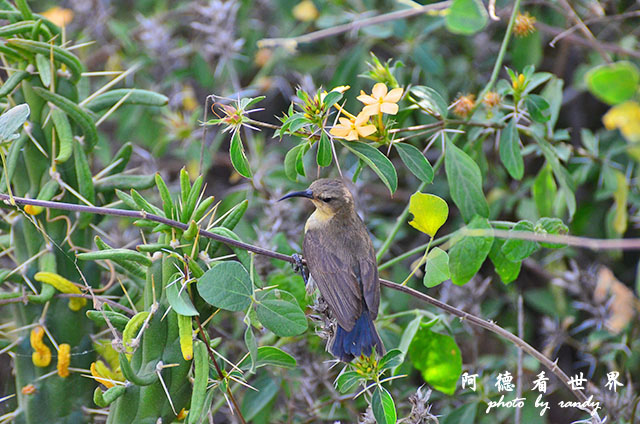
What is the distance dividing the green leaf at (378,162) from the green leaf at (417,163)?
0.30 ft

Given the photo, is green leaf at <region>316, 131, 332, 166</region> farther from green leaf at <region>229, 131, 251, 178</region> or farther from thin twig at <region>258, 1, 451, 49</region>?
thin twig at <region>258, 1, 451, 49</region>

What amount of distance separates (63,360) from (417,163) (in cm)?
127

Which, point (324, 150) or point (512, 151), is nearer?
point (324, 150)

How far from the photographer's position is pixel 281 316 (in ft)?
5.74

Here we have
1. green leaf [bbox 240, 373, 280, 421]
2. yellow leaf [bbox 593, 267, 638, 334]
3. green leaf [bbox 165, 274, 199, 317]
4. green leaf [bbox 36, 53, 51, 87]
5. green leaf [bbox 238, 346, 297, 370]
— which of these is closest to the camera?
green leaf [bbox 165, 274, 199, 317]

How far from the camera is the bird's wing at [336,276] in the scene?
2143mm

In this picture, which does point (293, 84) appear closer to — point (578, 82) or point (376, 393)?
point (578, 82)

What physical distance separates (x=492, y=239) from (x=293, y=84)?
257 centimetres

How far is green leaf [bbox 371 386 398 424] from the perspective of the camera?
1.78 m

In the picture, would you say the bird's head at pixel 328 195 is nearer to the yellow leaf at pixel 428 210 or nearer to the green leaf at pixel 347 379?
the yellow leaf at pixel 428 210

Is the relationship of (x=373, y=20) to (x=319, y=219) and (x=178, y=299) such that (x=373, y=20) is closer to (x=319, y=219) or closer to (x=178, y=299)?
(x=319, y=219)

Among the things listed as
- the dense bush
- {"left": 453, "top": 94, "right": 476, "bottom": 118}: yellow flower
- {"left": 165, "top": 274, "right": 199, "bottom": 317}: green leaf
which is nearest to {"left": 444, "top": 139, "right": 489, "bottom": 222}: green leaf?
the dense bush

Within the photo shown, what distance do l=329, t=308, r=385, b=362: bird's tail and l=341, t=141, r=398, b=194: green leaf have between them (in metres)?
0.50

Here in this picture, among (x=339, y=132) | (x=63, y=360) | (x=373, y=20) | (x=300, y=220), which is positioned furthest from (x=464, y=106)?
(x=63, y=360)
